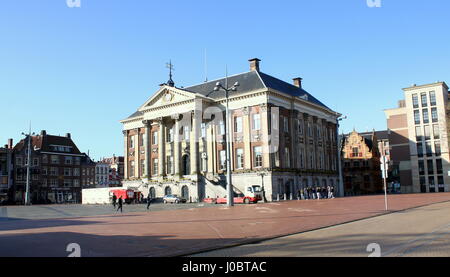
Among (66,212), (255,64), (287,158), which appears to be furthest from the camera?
(255,64)

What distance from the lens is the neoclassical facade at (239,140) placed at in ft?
178

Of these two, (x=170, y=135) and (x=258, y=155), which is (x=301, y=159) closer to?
(x=258, y=155)

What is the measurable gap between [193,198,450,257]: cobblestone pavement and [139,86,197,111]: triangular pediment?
4503 cm

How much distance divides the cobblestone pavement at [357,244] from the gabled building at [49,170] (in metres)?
87.4

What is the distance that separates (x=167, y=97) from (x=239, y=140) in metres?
14.0

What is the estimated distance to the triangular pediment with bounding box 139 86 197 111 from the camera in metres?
59.4

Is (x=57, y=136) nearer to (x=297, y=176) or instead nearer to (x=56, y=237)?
(x=297, y=176)

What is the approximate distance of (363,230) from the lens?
607 inches

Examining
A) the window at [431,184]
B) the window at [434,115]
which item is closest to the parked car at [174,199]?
the window at [431,184]

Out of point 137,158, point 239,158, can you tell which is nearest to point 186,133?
point 239,158

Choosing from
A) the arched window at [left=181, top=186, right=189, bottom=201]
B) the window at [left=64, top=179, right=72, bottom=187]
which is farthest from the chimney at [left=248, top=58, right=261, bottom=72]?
the window at [left=64, top=179, right=72, bottom=187]

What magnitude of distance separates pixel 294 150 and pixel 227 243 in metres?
46.5

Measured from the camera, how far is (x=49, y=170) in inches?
3799

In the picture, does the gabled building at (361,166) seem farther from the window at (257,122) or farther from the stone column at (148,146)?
the stone column at (148,146)
